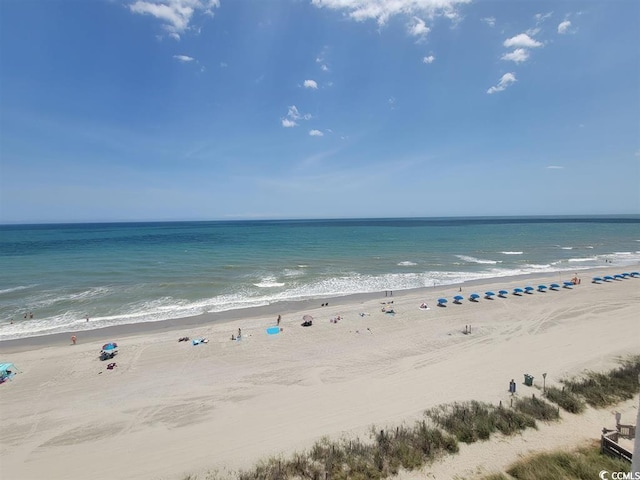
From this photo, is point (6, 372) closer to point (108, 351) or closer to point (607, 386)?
point (108, 351)

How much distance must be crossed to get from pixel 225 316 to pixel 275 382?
11855 mm

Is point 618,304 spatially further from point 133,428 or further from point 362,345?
point 133,428

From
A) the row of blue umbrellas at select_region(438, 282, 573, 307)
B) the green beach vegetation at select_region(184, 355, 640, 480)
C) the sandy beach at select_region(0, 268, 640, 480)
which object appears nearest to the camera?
the green beach vegetation at select_region(184, 355, 640, 480)

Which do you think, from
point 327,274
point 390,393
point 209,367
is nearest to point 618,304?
point 390,393

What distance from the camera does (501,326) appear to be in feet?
70.9

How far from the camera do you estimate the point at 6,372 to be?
1620 cm

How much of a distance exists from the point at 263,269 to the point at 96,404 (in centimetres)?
2944

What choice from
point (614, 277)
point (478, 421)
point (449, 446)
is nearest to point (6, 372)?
point (449, 446)

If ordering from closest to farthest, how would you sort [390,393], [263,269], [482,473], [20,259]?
[482,473], [390,393], [263,269], [20,259]

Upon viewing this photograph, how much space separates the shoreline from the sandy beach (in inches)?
8.2

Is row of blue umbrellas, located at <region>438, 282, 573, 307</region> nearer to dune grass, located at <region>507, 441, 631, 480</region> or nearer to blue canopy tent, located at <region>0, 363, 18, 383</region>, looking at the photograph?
dune grass, located at <region>507, 441, 631, 480</region>

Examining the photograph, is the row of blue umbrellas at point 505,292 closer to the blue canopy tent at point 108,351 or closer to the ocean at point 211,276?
the ocean at point 211,276

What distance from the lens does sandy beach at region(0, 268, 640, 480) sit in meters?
10.6

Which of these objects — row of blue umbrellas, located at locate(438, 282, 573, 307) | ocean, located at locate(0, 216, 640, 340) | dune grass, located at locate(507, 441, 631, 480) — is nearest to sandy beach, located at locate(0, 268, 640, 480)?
dune grass, located at locate(507, 441, 631, 480)
